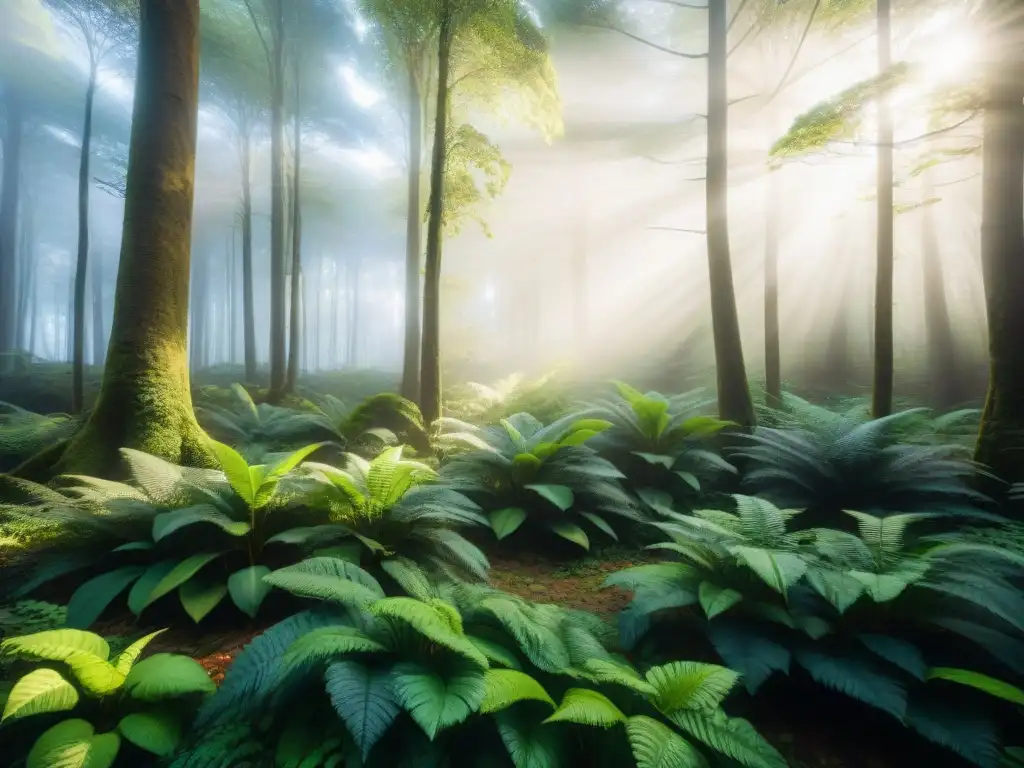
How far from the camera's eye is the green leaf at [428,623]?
1736 millimetres

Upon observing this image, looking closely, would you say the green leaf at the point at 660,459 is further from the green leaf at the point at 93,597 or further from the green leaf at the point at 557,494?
the green leaf at the point at 93,597

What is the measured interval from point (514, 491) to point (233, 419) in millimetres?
4963

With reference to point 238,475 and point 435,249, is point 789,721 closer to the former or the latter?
point 238,475

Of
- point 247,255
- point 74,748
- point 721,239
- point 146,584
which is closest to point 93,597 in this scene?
point 146,584

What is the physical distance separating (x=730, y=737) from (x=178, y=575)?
259cm

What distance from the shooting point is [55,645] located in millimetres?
1781

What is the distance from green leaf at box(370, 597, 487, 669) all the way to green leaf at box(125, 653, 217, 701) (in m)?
0.71

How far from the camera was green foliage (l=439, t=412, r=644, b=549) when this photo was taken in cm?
401

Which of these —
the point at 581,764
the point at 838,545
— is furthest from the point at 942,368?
the point at 581,764

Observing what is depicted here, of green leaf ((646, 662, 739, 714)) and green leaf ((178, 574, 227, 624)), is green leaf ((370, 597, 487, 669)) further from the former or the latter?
green leaf ((178, 574, 227, 624))

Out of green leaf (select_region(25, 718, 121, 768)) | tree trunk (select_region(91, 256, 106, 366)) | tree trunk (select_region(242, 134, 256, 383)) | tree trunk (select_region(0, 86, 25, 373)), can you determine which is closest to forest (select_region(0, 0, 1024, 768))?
green leaf (select_region(25, 718, 121, 768))

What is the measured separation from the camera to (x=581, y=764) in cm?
174

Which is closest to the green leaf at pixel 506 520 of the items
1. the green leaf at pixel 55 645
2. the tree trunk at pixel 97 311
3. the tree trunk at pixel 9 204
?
the green leaf at pixel 55 645

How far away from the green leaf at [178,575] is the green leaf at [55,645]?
1.17ft
